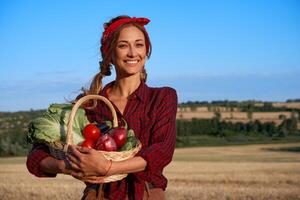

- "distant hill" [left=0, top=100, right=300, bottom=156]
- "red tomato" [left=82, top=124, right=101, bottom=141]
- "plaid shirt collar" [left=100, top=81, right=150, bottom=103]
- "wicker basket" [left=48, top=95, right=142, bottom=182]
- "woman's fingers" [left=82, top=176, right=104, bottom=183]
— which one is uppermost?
"plaid shirt collar" [left=100, top=81, right=150, bottom=103]

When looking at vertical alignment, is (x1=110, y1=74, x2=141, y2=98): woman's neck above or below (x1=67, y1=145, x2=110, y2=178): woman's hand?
above

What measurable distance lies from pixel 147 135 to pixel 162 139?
129mm

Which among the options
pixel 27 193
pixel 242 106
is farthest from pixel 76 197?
pixel 242 106

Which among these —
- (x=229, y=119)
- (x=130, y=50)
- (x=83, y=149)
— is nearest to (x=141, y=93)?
(x=130, y=50)

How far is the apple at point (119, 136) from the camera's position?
352 cm

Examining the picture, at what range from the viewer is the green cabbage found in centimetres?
366

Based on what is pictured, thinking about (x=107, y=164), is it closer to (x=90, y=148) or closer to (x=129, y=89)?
(x=90, y=148)

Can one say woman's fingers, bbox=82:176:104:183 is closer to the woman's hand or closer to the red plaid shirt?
the woman's hand

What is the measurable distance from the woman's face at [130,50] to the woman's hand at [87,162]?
0.78 metres

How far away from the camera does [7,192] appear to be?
17156 millimetres

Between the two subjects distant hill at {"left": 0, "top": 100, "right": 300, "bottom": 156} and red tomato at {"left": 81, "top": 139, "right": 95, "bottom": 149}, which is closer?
red tomato at {"left": 81, "top": 139, "right": 95, "bottom": 149}

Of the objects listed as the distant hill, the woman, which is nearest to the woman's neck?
the woman

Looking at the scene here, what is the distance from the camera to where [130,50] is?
384cm

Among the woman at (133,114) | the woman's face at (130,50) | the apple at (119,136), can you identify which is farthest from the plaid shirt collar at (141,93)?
the apple at (119,136)
